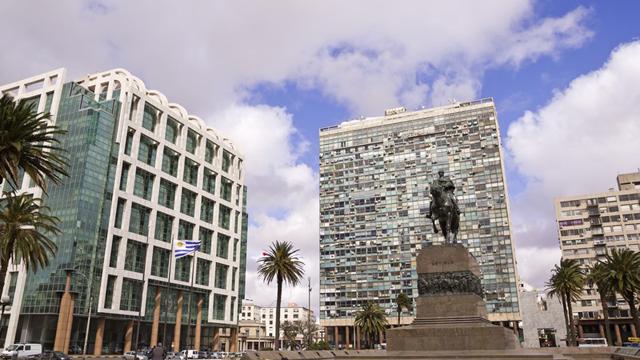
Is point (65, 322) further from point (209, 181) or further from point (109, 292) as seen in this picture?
point (209, 181)

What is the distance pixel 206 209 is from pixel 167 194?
1152 cm

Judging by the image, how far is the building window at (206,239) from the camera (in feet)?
298

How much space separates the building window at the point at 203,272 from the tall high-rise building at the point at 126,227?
0.18m

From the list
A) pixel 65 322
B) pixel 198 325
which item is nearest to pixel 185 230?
pixel 198 325

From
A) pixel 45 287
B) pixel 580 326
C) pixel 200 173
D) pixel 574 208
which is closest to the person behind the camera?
pixel 45 287

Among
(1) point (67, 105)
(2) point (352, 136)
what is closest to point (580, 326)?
(2) point (352, 136)

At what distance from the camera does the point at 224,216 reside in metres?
99.6

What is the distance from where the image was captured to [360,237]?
396ft

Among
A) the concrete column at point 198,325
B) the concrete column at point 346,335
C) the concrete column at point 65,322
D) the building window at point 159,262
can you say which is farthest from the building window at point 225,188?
the concrete column at point 346,335

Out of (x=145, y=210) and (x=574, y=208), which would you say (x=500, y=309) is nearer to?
(x=574, y=208)

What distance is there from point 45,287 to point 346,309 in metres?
69.2

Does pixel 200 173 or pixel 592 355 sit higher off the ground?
pixel 200 173

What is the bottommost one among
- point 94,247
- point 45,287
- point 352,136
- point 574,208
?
point 45,287

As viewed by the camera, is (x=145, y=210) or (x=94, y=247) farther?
(x=145, y=210)
